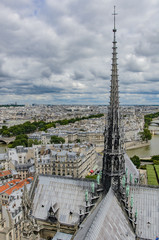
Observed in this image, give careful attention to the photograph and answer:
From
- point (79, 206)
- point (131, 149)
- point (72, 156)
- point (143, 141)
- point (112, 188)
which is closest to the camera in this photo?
point (112, 188)

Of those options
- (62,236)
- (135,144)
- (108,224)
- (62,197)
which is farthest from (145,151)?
(108,224)

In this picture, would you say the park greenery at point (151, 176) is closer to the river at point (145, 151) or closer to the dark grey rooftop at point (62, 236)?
the river at point (145, 151)

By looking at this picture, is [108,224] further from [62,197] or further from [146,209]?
[62,197]

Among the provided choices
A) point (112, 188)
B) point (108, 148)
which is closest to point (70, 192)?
point (112, 188)

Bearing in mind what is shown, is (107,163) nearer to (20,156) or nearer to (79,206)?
(79,206)

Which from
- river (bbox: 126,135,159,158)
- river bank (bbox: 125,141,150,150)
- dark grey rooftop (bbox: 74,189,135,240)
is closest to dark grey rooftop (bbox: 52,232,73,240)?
dark grey rooftop (bbox: 74,189,135,240)

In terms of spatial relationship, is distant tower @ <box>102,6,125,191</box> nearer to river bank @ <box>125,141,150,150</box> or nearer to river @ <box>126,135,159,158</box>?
river @ <box>126,135,159,158</box>

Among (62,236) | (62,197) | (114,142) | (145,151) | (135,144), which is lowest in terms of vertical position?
(145,151)

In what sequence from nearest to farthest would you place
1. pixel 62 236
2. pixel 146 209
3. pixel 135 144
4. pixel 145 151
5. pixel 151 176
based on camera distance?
pixel 146 209, pixel 62 236, pixel 151 176, pixel 145 151, pixel 135 144
